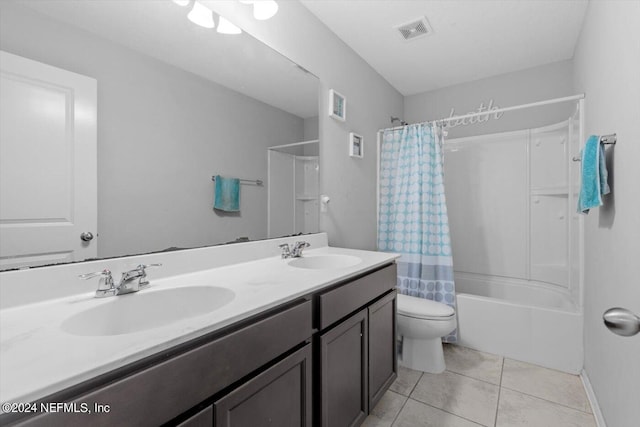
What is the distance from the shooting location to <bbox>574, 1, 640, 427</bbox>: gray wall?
101 cm

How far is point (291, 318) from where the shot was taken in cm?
95

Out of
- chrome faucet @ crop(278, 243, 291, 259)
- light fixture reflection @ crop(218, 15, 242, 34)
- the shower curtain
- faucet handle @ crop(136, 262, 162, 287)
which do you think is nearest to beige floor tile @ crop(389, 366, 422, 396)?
the shower curtain

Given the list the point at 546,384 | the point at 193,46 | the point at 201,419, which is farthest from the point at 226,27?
the point at 546,384

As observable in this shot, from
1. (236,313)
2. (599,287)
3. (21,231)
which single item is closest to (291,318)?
(236,313)

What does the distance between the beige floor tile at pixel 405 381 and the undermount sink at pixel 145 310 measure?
1.35m

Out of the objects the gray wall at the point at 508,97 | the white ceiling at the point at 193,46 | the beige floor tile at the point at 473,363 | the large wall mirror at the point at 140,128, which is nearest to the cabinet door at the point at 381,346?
the beige floor tile at the point at 473,363

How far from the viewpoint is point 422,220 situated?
2.31 metres

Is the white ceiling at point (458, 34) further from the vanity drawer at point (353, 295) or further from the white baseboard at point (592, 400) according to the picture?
the white baseboard at point (592, 400)

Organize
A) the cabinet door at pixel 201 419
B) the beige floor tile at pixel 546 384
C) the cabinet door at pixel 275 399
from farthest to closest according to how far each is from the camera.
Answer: the beige floor tile at pixel 546 384 → the cabinet door at pixel 275 399 → the cabinet door at pixel 201 419

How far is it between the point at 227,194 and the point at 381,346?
3.64ft

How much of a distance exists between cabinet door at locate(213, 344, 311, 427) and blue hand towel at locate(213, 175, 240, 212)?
2.47ft

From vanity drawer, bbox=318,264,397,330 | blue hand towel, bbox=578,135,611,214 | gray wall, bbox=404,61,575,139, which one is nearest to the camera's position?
vanity drawer, bbox=318,264,397,330

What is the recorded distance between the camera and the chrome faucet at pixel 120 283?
0.91 m

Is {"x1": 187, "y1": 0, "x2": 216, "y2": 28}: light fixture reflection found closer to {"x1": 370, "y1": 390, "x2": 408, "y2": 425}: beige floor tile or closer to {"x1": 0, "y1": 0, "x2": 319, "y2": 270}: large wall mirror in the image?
{"x1": 0, "y1": 0, "x2": 319, "y2": 270}: large wall mirror
